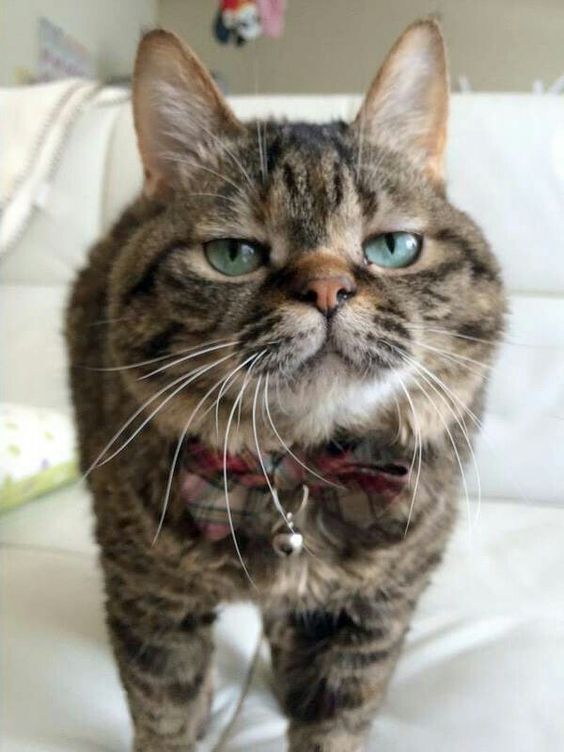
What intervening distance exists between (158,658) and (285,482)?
236 millimetres

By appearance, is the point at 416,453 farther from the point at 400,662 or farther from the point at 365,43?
the point at 365,43

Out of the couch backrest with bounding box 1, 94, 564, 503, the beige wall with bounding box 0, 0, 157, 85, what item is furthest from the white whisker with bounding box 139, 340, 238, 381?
the beige wall with bounding box 0, 0, 157, 85

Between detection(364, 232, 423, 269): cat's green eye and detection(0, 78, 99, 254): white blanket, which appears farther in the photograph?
detection(0, 78, 99, 254): white blanket

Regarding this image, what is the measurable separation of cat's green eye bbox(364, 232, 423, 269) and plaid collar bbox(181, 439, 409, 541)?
18cm

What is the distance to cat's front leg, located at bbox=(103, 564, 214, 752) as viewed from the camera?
745mm

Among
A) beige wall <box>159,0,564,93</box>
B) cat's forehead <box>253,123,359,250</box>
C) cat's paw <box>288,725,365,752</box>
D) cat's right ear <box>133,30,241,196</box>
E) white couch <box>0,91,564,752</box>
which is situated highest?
beige wall <box>159,0,564,93</box>

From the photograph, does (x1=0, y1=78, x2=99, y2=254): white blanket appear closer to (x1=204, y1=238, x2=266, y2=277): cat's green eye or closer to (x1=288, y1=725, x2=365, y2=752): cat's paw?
(x1=204, y1=238, x2=266, y2=277): cat's green eye

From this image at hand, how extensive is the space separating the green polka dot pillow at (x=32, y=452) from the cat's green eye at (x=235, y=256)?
711 mm

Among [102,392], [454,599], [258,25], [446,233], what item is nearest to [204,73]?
[446,233]

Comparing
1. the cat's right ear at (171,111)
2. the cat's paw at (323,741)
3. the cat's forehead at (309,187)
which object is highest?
the cat's right ear at (171,111)

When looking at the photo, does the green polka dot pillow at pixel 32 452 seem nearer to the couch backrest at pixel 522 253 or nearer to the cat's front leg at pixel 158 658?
the cat's front leg at pixel 158 658

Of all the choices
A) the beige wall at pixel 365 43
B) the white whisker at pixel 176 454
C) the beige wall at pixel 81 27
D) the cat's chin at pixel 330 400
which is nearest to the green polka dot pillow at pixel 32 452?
the white whisker at pixel 176 454

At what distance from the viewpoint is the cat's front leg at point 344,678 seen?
2.52ft

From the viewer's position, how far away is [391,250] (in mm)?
678
